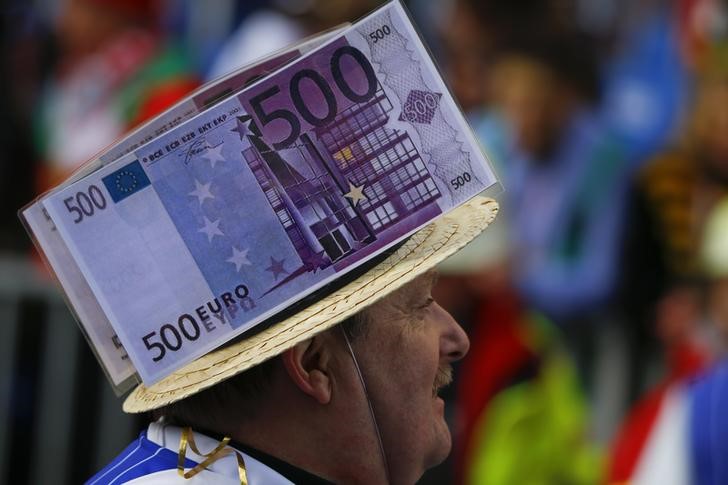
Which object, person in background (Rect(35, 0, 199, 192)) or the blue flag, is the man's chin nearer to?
the blue flag

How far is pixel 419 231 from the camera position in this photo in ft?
8.02

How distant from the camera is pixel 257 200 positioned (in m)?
2.33

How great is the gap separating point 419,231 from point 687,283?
3440mm

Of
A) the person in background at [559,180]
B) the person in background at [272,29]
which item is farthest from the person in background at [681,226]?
the person in background at [272,29]

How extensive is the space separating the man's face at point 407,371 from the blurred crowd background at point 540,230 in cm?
178

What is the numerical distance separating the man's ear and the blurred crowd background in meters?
1.95

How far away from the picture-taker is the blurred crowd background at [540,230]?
5215mm

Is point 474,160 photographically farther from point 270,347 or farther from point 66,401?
point 66,401

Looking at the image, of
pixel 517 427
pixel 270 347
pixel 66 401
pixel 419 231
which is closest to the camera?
pixel 270 347

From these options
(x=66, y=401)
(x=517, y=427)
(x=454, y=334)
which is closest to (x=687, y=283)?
(x=517, y=427)

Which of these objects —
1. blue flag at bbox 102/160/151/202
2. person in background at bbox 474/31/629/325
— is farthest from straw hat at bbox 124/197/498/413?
person in background at bbox 474/31/629/325

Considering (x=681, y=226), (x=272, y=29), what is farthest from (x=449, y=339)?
(x=272, y=29)

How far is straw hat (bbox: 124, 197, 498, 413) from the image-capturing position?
2275 mm

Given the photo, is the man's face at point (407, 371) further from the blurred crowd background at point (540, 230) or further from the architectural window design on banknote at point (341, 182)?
the blurred crowd background at point (540, 230)
